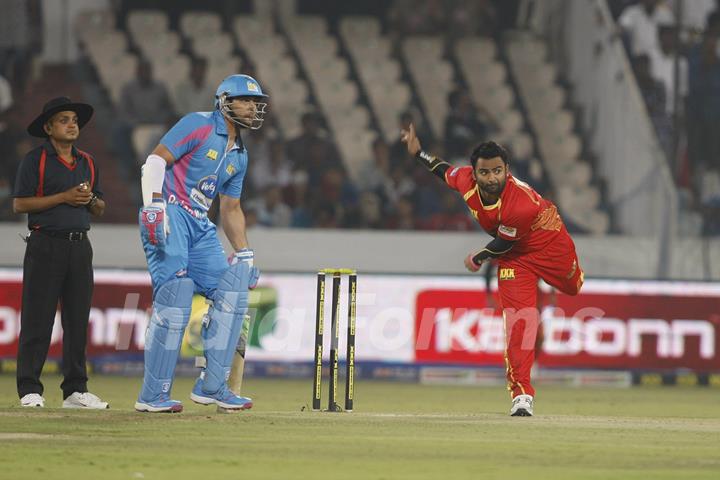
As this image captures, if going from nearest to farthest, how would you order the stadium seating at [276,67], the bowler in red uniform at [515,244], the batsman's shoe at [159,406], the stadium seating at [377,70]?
1. the batsman's shoe at [159,406]
2. the bowler in red uniform at [515,244]
3. the stadium seating at [276,67]
4. the stadium seating at [377,70]

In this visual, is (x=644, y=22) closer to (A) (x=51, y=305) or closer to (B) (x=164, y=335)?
(A) (x=51, y=305)

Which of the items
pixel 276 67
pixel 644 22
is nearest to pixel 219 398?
pixel 276 67

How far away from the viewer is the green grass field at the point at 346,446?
725 cm

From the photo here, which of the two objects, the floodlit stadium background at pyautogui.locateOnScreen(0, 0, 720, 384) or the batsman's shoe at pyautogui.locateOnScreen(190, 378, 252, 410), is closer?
the batsman's shoe at pyautogui.locateOnScreen(190, 378, 252, 410)

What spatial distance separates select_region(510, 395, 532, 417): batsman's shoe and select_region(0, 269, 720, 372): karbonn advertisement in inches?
263

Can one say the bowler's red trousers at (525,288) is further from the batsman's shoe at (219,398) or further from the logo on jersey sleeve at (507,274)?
the batsman's shoe at (219,398)

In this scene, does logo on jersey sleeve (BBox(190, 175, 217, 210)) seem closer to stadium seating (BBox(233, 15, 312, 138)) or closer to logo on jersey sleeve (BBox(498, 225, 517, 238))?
logo on jersey sleeve (BBox(498, 225, 517, 238))

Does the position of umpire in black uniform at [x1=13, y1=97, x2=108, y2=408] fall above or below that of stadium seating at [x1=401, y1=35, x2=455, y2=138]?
below

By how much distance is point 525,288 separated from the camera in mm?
10492

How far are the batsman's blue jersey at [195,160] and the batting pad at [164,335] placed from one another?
1.76 ft

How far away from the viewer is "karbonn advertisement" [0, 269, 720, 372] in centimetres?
1706

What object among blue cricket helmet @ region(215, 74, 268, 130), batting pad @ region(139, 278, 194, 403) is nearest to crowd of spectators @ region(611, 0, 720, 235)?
blue cricket helmet @ region(215, 74, 268, 130)

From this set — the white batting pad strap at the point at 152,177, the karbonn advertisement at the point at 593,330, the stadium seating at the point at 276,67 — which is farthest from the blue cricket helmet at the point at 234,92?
the stadium seating at the point at 276,67

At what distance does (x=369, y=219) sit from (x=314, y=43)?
13.0 feet
